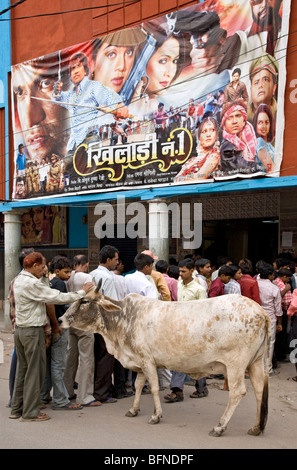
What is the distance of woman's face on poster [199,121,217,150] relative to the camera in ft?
33.6

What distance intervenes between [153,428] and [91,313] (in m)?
1.42

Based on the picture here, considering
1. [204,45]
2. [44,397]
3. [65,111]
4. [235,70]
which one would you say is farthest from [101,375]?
[65,111]

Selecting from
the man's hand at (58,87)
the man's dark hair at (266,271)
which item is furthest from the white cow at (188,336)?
the man's hand at (58,87)

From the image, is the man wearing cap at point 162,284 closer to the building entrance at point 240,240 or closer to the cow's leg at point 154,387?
the cow's leg at point 154,387

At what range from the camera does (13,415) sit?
18.9ft

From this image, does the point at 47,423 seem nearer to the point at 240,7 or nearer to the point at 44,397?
the point at 44,397

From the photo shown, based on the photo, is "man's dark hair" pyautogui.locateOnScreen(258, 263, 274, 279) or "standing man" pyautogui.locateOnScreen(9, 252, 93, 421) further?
"man's dark hair" pyautogui.locateOnScreen(258, 263, 274, 279)

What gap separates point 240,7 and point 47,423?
320 inches

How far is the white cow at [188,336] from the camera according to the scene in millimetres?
5160

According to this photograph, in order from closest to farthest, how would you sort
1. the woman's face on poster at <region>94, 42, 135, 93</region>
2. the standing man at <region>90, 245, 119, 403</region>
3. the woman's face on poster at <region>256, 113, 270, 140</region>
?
1. the standing man at <region>90, 245, 119, 403</region>
2. the woman's face on poster at <region>256, 113, 270, 140</region>
3. the woman's face on poster at <region>94, 42, 135, 93</region>

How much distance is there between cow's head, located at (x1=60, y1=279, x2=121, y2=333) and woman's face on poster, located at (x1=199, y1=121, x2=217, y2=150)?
5.30 metres

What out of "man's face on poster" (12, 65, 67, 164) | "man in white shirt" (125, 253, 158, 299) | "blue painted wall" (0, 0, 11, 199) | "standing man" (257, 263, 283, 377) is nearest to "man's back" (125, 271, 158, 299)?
"man in white shirt" (125, 253, 158, 299)

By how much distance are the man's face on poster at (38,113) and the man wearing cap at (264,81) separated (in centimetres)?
534

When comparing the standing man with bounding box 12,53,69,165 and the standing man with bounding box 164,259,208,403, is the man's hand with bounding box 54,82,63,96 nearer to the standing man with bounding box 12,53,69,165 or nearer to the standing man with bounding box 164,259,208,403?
the standing man with bounding box 12,53,69,165
